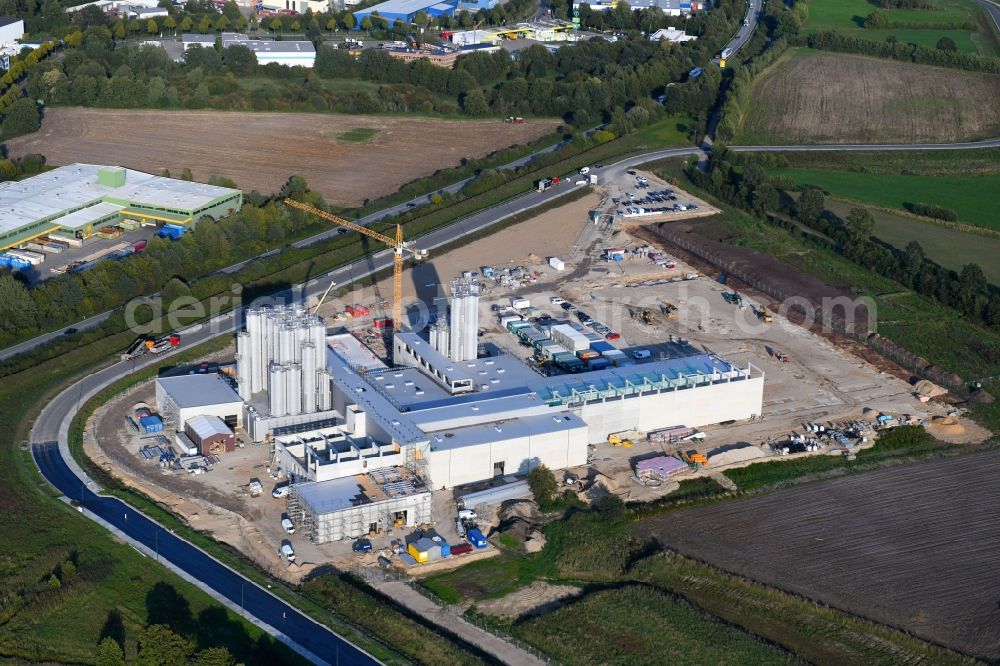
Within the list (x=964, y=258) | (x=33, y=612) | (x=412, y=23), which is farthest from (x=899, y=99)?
(x=33, y=612)

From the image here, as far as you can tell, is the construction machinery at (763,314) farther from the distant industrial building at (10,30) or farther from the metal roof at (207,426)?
the distant industrial building at (10,30)

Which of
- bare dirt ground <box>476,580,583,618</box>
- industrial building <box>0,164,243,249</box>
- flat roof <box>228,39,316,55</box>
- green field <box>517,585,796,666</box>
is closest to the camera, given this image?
green field <box>517,585,796,666</box>

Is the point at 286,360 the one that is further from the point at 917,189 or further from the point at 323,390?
the point at 917,189

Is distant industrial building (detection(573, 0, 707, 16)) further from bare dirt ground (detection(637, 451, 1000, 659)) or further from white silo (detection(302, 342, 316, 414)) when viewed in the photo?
bare dirt ground (detection(637, 451, 1000, 659))

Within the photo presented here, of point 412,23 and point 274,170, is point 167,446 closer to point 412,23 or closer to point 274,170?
point 274,170

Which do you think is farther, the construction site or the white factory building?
the white factory building

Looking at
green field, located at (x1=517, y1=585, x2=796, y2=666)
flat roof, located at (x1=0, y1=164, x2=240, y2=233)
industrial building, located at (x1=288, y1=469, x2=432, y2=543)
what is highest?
flat roof, located at (x1=0, y1=164, x2=240, y2=233)

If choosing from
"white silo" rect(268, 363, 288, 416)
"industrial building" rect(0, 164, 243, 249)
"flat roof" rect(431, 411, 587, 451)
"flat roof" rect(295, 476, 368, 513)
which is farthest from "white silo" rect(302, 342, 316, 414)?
"industrial building" rect(0, 164, 243, 249)
